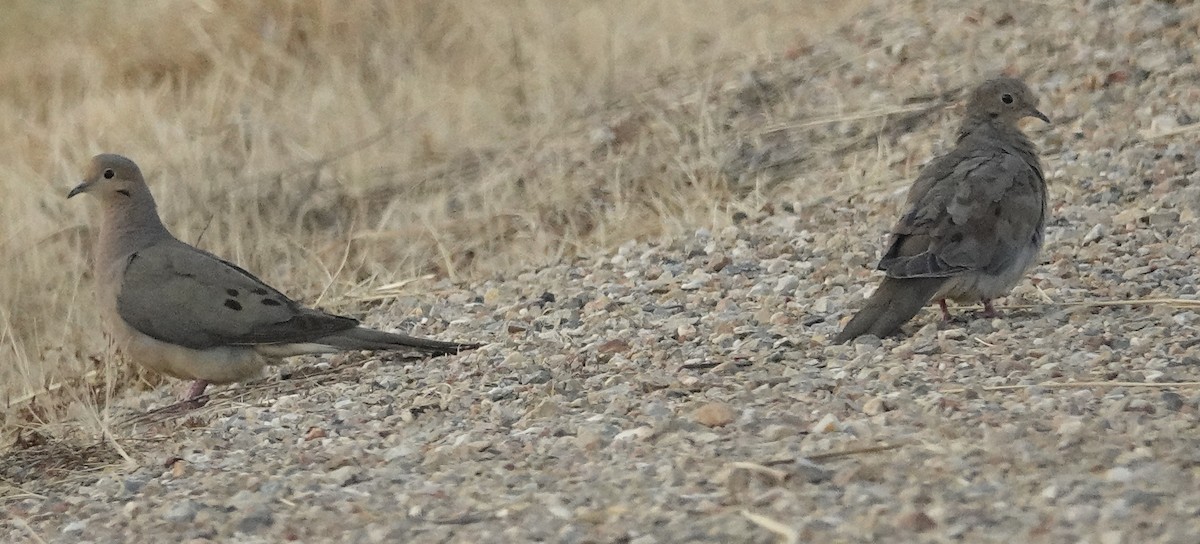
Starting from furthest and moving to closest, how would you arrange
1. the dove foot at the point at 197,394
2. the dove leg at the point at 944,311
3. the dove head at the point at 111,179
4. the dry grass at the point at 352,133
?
the dry grass at the point at 352,133 → the dove head at the point at 111,179 → the dove foot at the point at 197,394 → the dove leg at the point at 944,311

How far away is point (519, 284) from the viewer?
7.42 metres

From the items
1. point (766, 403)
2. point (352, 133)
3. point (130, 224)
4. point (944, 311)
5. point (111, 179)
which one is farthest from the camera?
point (352, 133)

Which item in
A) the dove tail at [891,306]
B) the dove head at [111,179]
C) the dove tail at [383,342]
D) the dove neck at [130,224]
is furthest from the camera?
the dove head at [111,179]

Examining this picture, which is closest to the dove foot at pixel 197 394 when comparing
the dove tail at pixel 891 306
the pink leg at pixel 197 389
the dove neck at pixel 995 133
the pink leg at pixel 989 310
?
the pink leg at pixel 197 389

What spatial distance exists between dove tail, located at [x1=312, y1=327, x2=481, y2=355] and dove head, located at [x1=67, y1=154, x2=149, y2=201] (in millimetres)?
1248

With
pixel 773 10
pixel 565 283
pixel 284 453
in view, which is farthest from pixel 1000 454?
pixel 773 10

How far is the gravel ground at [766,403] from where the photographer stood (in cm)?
407

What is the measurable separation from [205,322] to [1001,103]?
304 cm

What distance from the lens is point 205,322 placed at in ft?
21.1

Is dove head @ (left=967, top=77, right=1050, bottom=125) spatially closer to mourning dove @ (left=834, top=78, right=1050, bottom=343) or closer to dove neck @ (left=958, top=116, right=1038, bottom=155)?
dove neck @ (left=958, top=116, right=1038, bottom=155)

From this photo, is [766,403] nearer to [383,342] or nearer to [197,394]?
[383,342]

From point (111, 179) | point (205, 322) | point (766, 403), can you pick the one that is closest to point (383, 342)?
point (205, 322)

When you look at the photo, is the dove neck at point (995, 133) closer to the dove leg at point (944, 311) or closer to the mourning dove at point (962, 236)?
the mourning dove at point (962, 236)

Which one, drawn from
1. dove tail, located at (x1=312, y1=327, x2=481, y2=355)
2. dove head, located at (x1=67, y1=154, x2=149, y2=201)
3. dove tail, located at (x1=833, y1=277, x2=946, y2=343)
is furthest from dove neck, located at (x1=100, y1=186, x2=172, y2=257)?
Result: dove tail, located at (x1=833, y1=277, x2=946, y2=343)
